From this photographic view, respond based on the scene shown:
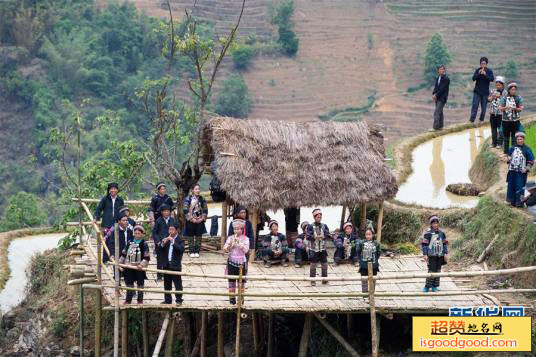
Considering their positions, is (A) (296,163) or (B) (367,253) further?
(A) (296,163)

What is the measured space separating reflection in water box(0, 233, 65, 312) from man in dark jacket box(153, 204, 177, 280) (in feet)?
26.1

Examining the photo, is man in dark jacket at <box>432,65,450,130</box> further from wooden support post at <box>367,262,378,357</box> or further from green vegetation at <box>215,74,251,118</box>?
green vegetation at <box>215,74,251,118</box>

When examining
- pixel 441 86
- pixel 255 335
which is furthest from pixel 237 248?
pixel 441 86

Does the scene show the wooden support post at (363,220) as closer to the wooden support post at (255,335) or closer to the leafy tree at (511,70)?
the wooden support post at (255,335)

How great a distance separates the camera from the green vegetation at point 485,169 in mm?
24422

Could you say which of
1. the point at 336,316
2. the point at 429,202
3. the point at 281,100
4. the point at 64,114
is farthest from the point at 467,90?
the point at 336,316

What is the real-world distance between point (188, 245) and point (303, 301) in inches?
132

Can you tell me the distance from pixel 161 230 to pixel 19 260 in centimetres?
990

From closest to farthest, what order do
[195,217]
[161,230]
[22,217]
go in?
[161,230] < [195,217] < [22,217]

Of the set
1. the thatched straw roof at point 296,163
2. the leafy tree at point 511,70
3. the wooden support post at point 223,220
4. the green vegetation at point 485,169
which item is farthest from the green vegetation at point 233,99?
the wooden support post at point 223,220

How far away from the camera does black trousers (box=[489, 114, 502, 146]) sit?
81.3ft

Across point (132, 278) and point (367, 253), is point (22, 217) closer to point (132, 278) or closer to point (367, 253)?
point (132, 278)

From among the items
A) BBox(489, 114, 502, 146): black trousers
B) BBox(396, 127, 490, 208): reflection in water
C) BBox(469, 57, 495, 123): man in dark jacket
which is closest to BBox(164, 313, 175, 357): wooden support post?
BBox(396, 127, 490, 208): reflection in water

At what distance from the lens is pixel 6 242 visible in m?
28.6
